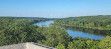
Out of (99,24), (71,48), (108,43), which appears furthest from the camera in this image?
(99,24)

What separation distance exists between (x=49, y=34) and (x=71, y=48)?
22.7ft

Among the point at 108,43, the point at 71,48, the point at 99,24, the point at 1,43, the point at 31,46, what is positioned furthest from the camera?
the point at 99,24

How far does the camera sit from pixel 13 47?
31.8ft

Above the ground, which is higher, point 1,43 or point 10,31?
point 10,31

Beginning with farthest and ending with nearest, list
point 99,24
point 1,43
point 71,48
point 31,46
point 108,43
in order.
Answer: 1. point 99,24
2. point 1,43
3. point 108,43
4. point 31,46
5. point 71,48

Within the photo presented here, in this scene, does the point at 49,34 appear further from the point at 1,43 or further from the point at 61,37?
the point at 1,43

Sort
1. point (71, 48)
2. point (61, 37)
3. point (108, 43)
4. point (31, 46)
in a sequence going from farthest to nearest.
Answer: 1. point (61, 37)
2. point (108, 43)
3. point (31, 46)
4. point (71, 48)

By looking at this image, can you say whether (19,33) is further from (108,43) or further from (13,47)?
(108,43)

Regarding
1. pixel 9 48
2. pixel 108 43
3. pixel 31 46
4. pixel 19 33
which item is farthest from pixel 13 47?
pixel 108 43

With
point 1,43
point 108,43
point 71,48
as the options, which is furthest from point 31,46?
point 108,43

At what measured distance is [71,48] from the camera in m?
9.12

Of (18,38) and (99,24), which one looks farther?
(99,24)

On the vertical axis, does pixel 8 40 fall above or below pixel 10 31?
below

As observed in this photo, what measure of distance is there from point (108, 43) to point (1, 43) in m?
12.9
